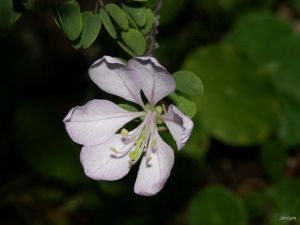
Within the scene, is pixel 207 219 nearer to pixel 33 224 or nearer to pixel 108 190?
pixel 108 190

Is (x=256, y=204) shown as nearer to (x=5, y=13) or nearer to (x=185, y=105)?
(x=185, y=105)

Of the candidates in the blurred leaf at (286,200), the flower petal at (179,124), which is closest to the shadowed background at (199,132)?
the blurred leaf at (286,200)

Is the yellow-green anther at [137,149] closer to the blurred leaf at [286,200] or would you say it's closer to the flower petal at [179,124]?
the flower petal at [179,124]

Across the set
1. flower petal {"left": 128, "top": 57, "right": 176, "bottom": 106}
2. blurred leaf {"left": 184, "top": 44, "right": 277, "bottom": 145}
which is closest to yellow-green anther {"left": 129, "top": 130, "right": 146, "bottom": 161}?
flower petal {"left": 128, "top": 57, "right": 176, "bottom": 106}

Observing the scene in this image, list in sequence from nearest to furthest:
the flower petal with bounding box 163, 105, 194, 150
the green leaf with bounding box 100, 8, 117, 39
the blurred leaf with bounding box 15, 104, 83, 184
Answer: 1. the flower petal with bounding box 163, 105, 194, 150
2. the green leaf with bounding box 100, 8, 117, 39
3. the blurred leaf with bounding box 15, 104, 83, 184

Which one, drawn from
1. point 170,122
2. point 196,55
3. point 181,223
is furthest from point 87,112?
point 181,223

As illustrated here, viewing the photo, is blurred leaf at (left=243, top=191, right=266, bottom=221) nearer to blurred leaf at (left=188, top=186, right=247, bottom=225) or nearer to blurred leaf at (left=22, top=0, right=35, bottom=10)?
blurred leaf at (left=188, top=186, right=247, bottom=225)
